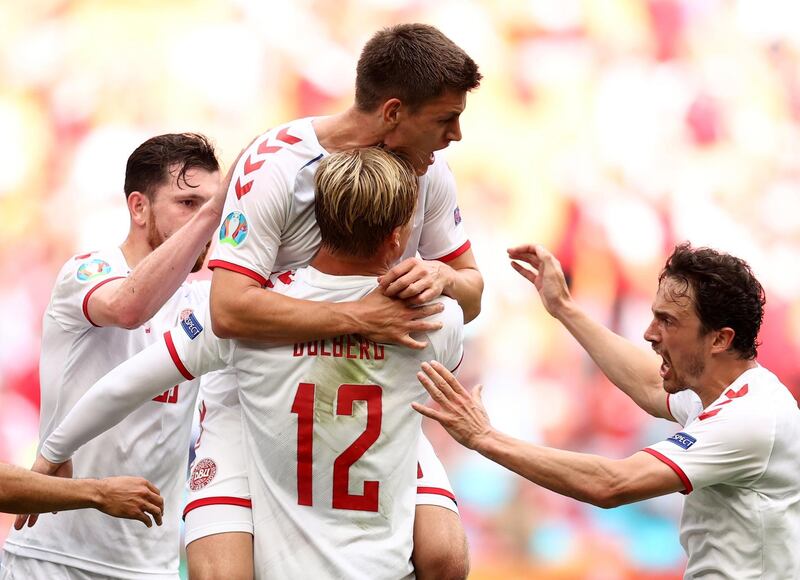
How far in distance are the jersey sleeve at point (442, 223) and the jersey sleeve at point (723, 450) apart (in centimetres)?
87

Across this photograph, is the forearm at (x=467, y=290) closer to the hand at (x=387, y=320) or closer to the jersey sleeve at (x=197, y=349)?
the hand at (x=387, y=320)

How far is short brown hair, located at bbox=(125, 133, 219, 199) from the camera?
4.02 meters

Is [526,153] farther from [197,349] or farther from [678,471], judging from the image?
[197,349]

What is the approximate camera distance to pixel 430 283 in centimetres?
293

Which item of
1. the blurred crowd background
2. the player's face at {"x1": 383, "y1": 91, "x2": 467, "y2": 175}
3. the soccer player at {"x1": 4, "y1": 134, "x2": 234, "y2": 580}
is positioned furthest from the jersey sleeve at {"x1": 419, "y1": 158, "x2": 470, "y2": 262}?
the blurred crowd background

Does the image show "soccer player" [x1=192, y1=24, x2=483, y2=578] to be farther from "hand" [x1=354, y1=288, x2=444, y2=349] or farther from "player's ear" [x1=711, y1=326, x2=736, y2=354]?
"player's ear" [x1=711, y1=326, x2=736, y2=354]

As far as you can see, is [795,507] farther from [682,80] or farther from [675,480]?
[682,80]

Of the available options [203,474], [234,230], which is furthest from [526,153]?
[203,474]

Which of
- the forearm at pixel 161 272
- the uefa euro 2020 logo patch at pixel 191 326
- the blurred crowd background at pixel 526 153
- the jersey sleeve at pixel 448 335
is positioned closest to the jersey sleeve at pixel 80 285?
the forearm at pixel 161 272

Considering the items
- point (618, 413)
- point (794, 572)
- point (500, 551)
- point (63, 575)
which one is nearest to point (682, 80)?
point (618, 413)

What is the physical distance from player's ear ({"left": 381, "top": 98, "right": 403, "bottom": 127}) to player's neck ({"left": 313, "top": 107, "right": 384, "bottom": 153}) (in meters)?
0.03

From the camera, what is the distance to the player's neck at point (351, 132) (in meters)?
3.16

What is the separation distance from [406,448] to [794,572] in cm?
120

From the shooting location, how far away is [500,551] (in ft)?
21.7
